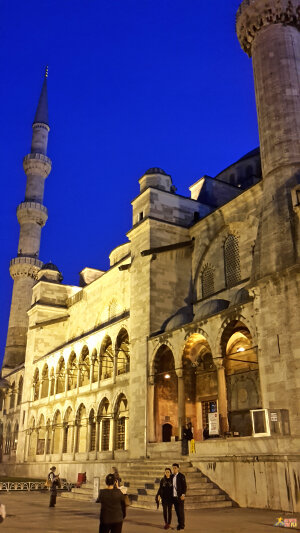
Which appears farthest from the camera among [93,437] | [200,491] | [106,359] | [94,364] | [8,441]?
[8,441]

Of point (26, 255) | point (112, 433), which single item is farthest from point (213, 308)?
point (26, 255)

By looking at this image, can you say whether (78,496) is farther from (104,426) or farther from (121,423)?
(104,426)

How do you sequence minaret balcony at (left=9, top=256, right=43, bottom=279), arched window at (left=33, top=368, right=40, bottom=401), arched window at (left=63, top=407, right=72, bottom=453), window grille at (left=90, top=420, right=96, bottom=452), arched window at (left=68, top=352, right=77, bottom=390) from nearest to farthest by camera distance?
1. window grille at (left=90, top=420, right=96, bottom=452)
2. arched window at (left=63, top=407, right=72, bottom=453)
3. arched window at (left=68, top=352, right=77, bottom=390)
4. arched window at (left=33, top=368, right=40, bottom=401)
5. minaret balcony at (left=9, top=256, right=43, bottom=279)

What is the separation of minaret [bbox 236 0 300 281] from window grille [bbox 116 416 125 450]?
13798mm

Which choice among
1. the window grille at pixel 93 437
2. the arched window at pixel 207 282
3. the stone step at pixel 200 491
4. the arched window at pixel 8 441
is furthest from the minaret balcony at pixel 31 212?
the stone step at pixel 200 491

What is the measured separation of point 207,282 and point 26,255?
28.1 metres

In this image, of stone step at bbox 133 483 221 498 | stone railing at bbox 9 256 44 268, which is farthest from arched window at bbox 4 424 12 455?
stone step at bbox 133 483 221 498

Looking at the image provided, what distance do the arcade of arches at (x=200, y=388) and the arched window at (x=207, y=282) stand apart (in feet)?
9.02

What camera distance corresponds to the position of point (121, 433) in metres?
25.7

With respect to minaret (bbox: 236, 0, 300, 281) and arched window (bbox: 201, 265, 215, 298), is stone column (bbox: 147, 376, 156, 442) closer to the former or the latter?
arched window (bbox: 201, 265, 215, 298)

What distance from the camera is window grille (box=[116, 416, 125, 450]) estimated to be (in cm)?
2515

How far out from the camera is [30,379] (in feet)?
122

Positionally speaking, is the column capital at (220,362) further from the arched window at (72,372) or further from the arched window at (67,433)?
the arched window at (67,433)

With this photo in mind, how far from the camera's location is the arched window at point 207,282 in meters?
23.0
